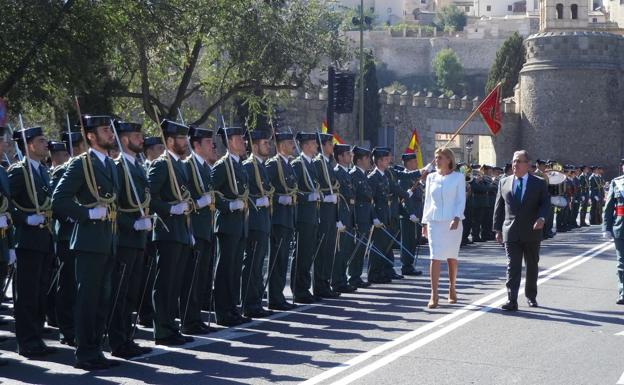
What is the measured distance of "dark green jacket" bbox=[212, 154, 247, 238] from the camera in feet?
40.2

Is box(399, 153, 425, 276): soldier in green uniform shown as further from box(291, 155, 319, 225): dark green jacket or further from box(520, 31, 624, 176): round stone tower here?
box(520, 31, 624, 176): round stone tower

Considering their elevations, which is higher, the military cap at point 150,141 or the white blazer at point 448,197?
the military cap at point 150,141

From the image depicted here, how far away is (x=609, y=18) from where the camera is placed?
5851 inches

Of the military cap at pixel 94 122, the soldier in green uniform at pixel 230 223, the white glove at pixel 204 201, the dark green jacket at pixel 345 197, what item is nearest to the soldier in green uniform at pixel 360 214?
the dark green jacket at pixel 345 197

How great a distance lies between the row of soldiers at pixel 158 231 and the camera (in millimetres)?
9711

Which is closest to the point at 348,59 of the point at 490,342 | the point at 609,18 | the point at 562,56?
the point at 490,342

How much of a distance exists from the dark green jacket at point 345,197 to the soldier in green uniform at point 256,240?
238 centimetres

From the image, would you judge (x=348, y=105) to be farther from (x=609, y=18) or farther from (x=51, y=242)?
(x=609, y=18)

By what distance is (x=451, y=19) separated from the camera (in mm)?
167750

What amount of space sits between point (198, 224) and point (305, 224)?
2.95m

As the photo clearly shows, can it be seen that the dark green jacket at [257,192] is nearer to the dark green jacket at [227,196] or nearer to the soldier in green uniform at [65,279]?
the dark green jacket at [227,196]

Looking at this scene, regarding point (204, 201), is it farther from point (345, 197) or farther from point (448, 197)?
point (345, 197)

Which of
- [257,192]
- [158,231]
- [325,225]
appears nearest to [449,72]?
[325,225]

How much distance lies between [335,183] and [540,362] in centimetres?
558
